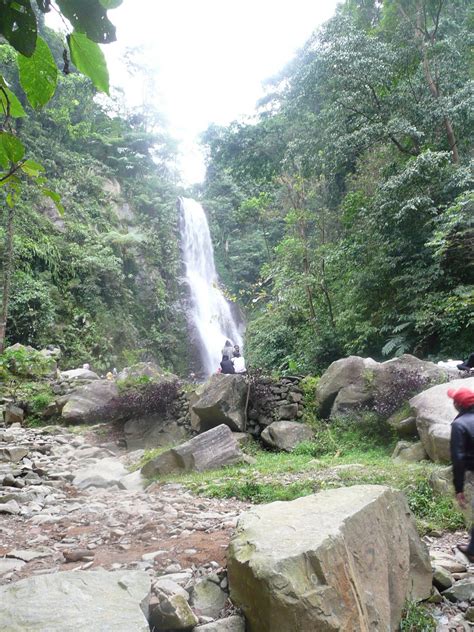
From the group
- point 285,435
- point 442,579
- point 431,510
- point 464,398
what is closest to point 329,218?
point 285,435

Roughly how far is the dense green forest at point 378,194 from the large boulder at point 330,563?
6.68 m

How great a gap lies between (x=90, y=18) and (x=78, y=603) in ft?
7.07

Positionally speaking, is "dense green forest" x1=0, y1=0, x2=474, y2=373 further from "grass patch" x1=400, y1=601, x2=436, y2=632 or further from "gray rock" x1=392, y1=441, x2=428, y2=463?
"grass patch" x1=400, y1=601, x2=436, y2=632

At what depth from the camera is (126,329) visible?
17.9 m

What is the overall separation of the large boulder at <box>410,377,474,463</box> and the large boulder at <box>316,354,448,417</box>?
710mm

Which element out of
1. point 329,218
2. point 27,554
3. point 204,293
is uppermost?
point 329,218

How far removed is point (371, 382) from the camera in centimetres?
738

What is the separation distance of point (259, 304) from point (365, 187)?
35.1 feet

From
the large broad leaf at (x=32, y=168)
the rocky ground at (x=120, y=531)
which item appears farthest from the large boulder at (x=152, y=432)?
the large broad leaf at (x=32, y=168)

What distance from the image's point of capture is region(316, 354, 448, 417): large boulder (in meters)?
6.88

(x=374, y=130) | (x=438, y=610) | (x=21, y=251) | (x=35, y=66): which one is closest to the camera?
(x=35, y=66)

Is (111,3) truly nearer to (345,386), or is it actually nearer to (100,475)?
(100,475)

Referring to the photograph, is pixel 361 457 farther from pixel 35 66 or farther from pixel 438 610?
pixel 35 66

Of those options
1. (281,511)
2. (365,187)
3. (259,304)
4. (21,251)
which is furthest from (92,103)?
(281,511)
